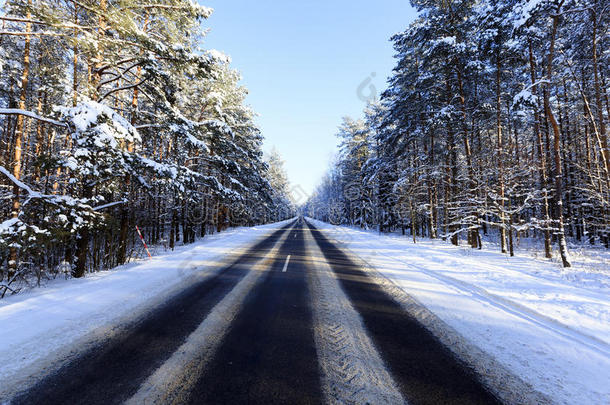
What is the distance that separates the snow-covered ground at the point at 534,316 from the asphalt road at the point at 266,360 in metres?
0.80

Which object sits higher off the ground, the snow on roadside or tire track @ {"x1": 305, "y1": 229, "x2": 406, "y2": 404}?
the snow on roadside

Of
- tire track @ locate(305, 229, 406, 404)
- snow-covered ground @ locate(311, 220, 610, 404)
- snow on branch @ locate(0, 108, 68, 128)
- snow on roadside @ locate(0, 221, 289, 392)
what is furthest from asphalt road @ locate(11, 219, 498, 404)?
snow on branch @ locate(0, 108, 68, 128)

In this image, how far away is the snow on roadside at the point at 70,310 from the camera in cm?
291

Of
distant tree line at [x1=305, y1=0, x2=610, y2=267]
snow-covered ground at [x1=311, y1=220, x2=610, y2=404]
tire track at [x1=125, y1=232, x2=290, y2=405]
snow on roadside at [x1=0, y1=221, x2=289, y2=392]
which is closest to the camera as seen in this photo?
tire track at [x1=125, y1=232, x2=290, y2=405]

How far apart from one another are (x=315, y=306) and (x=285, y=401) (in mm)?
2530

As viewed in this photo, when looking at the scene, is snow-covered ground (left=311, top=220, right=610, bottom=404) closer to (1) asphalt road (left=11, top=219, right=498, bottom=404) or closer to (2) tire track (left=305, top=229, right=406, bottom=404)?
(1) asphalt road (left=11, top=219, right=498, bottom=404)

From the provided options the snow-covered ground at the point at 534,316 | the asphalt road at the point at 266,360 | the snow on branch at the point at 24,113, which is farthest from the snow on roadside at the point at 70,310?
the snow-covered ground at the point at 534,316

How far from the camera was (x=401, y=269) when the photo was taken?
7.90m

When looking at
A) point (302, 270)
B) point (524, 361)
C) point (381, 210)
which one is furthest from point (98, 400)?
point (381, 210)

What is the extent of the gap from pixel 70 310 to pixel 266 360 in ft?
12.8

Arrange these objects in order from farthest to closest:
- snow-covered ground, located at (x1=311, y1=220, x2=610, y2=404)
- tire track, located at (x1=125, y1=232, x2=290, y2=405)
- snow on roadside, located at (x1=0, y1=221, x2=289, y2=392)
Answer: snow on roadside, located at (x1=0, y1=221, x2=289, y2=392) → snow-covered ground, located at (x1=311, y1=220, x2=610, y2=404) → tire track, located at (x1=125, y1=232, x2=290, y2=405)

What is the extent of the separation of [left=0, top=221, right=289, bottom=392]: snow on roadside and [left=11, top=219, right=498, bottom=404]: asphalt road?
500 mm

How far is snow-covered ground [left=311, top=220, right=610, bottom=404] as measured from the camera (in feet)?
8.57

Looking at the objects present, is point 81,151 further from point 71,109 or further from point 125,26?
point 125,26
